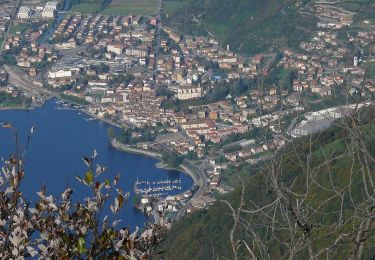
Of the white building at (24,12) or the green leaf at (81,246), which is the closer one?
the green leaf at (81,246)

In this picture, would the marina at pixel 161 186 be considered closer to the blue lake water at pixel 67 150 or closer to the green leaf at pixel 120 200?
the blue lake water at pixel 67 150

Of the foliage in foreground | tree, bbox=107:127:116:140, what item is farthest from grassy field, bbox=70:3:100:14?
the foliage in foreground

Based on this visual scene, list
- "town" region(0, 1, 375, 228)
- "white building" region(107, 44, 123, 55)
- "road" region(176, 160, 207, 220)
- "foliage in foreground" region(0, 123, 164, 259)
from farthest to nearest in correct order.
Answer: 1. "white building" region(107, 44, 123, 55)
2. "town" region(0, 1, 375, 228)
3. "road" region(176, 160, 207, 220)
4. "foliage in foreground" region(0, 123, 164, 259)

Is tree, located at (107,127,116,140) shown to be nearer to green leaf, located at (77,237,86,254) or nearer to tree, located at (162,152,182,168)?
tree, located at (162,152,182,168)

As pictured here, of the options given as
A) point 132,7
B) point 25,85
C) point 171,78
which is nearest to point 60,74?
point 25,85

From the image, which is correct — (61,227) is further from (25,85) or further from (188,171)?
(25,85)

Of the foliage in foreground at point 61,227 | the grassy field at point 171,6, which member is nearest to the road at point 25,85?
the grassy field at point 171,6
